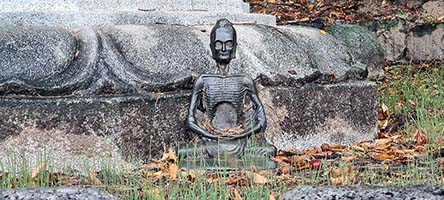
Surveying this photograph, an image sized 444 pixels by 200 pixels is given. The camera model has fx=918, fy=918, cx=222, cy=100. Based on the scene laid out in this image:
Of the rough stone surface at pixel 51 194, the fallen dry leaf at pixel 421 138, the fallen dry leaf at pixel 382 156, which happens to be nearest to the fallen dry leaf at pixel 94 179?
the rough stone surface at pixel 51 194

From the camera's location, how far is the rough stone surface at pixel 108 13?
486cm

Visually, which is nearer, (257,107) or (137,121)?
(137,121)

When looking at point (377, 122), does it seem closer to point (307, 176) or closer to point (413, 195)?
point (307, 176)

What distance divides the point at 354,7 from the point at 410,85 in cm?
309

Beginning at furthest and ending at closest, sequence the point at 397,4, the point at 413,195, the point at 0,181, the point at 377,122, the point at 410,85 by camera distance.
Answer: the point at 397,4
the point at 410,85
the point at 377,122
the point at 0,181
the point at 413,195

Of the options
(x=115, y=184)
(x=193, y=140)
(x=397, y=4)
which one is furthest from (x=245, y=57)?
(x=397, y=4)

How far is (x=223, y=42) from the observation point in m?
4.58

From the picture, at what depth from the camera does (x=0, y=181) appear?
3.71 metres

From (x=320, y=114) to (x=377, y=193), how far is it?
8.71 feet

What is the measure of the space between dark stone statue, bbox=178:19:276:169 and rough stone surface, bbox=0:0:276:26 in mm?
615

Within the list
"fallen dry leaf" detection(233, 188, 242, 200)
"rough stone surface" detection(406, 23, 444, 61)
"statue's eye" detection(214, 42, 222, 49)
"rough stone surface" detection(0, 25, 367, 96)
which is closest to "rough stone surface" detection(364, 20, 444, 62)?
"rough stone surface" detection(406, 23, 444, 61)

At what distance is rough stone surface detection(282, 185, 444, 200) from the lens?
Answer: 2.51m

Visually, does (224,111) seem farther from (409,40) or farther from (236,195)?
(409,40)

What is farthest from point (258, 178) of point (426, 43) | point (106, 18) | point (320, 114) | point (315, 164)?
point (426, 43)
